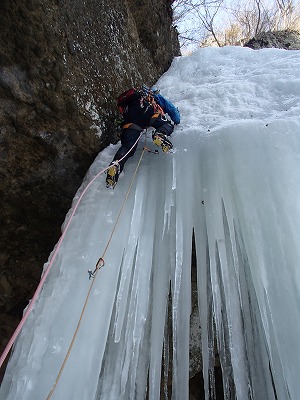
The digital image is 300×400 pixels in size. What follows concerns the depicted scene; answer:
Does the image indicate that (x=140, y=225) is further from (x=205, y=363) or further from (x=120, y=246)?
(x=205, y=363)

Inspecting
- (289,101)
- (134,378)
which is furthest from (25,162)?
(289,101)

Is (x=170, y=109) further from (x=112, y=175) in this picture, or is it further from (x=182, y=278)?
(x=182, y=278)

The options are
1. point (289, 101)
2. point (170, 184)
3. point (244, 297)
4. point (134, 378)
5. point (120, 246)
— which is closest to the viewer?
point (134, 378)

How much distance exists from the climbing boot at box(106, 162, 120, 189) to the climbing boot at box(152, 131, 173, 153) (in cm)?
32

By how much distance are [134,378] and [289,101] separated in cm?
220

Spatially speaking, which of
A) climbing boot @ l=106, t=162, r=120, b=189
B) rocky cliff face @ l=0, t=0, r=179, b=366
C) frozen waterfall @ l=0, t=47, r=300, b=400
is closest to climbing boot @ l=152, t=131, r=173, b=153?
frozen waterfall @ l=0, t=47, r=300, b=400

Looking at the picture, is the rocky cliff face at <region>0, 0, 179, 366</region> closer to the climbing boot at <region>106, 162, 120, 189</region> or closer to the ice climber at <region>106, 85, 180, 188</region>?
the ice climber at <region>106, 85, 180, 188</region>

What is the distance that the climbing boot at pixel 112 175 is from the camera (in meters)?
2.22

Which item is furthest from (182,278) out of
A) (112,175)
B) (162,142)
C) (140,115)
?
(140,115)

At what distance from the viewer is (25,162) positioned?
7.66ft

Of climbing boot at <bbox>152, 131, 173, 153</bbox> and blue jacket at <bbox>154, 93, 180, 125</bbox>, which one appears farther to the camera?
blue jacket at <bbox>154, 93, 180, 125</bbox>

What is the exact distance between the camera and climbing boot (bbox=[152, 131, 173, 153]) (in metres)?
2.33

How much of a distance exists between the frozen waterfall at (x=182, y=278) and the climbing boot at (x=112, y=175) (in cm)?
6

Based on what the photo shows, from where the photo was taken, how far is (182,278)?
1.84 m
